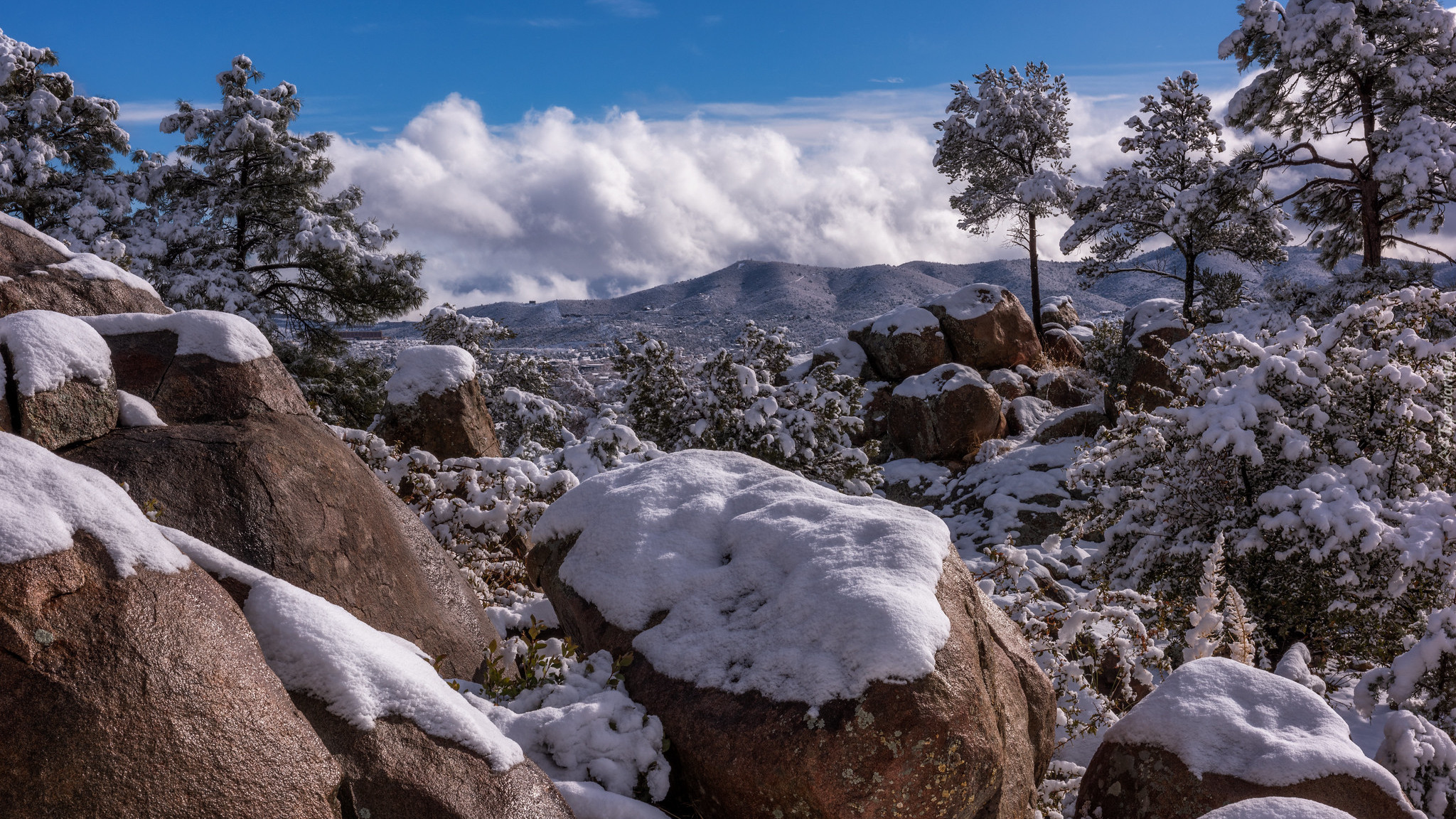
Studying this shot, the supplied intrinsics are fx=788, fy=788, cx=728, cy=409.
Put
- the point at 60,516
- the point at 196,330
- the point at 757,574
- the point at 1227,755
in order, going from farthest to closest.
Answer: the point at 196,330 → the point at 757,574 → the point at 1227,755 → the point at 60,516

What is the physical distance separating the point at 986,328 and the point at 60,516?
20.8 m

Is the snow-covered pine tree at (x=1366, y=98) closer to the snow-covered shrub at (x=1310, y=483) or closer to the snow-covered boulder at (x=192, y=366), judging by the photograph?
the snow-covered shrub at (x=1310, y=483)

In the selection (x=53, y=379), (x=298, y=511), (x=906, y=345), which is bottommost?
(x=906, y=345)

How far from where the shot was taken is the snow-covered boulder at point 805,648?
9.60 ft

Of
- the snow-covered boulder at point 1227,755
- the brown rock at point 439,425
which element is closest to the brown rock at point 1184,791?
the snow-covered boulder at point 1227,755

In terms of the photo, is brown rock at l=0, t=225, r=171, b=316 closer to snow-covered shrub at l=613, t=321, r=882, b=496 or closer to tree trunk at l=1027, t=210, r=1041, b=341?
snow-covered shrub at l=613, t=321, r=882, b=496

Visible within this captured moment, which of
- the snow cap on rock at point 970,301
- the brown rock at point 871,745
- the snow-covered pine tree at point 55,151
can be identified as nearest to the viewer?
the brown rock at point 871,745

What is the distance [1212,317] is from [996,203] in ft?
36.6

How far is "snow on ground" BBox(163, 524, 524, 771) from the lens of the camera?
8.05 ft

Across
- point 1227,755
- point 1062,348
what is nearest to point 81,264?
point 1227,755

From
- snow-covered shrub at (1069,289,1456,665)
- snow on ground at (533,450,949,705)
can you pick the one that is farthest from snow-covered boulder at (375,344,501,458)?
snow-covered shrub at (1069,289,1456,665)

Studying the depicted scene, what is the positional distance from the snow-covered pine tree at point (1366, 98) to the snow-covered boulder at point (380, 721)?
16536 millimetres

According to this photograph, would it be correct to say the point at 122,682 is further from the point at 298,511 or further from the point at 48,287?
the point at 48,287

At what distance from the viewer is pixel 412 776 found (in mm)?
2408
